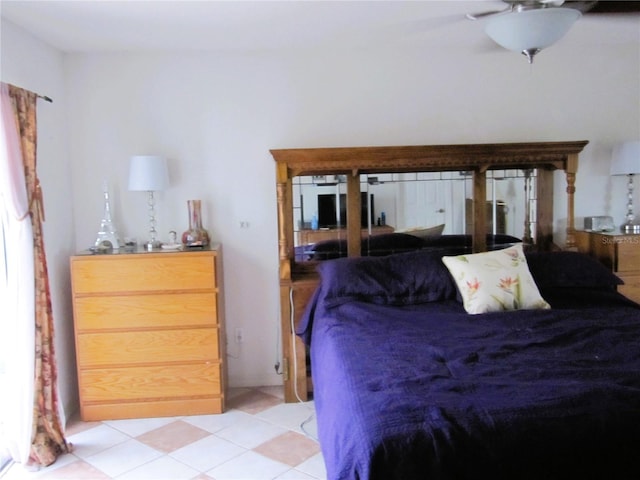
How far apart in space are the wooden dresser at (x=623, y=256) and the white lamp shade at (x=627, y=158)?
444 millimetres

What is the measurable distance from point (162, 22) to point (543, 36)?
1.89 meters

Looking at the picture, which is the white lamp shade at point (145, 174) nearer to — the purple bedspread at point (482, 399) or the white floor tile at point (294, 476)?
→ the purple bedspread at point (482, 399)

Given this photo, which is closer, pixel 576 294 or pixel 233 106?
pixel 576 294

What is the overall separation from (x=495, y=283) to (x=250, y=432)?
1.59 meters

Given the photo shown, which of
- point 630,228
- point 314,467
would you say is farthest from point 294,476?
point 630,228

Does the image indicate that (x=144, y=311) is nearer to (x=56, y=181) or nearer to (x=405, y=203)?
(x=56, y=181)

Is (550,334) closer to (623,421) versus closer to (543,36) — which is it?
(623,421)

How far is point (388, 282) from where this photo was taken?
2951 millimetres

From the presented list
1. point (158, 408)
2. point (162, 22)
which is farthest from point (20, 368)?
point (162, 22)

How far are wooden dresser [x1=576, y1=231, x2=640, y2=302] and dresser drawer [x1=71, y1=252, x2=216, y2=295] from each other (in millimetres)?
2448

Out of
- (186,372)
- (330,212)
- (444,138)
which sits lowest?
(186,372)

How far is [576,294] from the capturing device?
9.70ft

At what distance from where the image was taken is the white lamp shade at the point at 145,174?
10.4 ft

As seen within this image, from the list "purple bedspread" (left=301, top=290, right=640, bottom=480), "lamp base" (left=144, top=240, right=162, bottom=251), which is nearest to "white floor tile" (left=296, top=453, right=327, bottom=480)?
"purple bedspread" (left=301, top=290, right=640, bottom=480)
